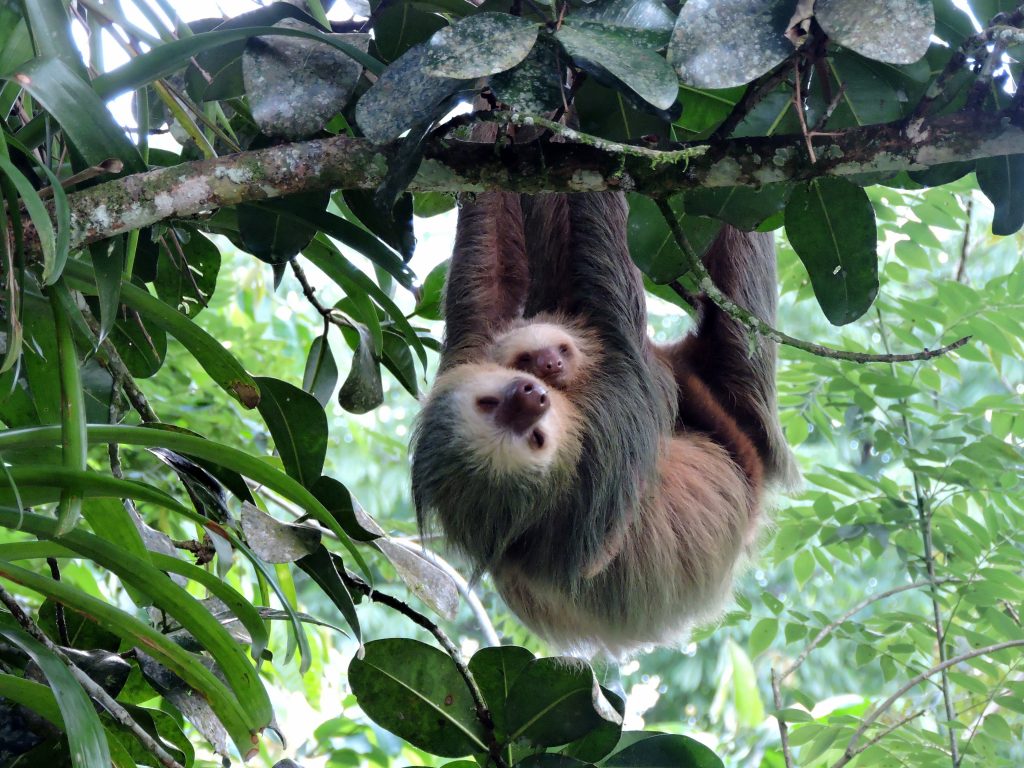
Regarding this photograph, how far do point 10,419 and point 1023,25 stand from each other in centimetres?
217

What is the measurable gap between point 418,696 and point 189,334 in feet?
3.07

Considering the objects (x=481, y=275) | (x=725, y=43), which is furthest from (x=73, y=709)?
(x=481, y=275)

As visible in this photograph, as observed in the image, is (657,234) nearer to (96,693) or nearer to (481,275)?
(481,275)

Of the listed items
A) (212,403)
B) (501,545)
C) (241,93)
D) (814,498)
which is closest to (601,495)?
(501,545)

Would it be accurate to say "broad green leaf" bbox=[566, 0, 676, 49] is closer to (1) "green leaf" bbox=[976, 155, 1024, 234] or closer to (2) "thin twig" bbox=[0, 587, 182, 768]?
(1) "green leaf" bbox=[976, 155, 1024, 234]

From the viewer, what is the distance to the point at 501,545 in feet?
10.7

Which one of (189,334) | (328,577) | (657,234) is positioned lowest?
(328,577)

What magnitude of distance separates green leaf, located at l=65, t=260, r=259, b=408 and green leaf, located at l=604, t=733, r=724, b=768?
1184mm

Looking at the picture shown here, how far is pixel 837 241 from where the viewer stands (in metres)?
2.15

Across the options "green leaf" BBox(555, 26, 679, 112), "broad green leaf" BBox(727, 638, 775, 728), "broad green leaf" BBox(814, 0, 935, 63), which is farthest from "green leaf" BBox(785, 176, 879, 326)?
"broad green leaf" BBox(727, 638, 775, 728)

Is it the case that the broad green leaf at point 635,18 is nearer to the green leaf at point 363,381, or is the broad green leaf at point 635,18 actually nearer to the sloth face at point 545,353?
the green leaf at point 363,381

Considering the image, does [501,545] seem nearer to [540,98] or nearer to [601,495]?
[601,495]

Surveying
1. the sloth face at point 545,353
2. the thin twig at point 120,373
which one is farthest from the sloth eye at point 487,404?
the thin twig at point 120,373

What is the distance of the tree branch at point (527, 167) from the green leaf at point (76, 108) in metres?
0.08
